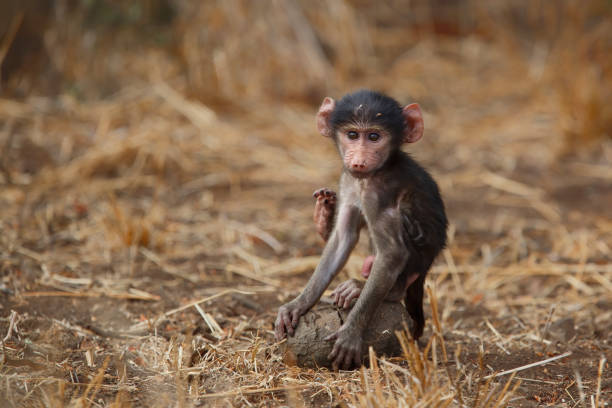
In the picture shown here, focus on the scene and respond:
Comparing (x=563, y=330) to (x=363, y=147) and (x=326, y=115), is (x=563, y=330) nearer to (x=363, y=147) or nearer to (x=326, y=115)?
(x=363, y=147)

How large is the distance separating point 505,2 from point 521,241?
26.6 ft

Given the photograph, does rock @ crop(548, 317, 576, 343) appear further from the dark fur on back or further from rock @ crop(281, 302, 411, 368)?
the dark fur on back

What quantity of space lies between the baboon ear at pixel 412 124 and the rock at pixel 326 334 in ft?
2.91

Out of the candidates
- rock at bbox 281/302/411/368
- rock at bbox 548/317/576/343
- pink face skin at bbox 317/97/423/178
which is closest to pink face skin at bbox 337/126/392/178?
pink face skin at bbox 317/97/423/178

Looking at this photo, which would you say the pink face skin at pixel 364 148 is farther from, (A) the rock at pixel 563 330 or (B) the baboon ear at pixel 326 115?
(A) the rock at pixel 563 330

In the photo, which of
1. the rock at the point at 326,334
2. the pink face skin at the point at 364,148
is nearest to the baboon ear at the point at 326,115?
the pink face skin at the point at 364,148

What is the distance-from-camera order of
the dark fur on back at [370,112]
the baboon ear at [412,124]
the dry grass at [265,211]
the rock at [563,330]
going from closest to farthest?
the dry grass at [265,211]
the dark fur on back at [370,112]
the baboon ear at [412,124]
the rock at [563,330]

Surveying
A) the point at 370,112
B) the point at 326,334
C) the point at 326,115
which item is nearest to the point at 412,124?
the point at 370,112

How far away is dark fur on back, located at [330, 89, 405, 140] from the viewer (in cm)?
376

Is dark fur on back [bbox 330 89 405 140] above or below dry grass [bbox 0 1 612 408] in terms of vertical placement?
above

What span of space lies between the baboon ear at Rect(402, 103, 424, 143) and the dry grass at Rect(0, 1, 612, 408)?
92cm

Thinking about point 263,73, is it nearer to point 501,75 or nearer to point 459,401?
point 501,75

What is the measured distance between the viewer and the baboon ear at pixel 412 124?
395 centimetres

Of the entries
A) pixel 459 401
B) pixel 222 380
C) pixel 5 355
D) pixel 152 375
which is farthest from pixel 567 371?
pixel 5 355
